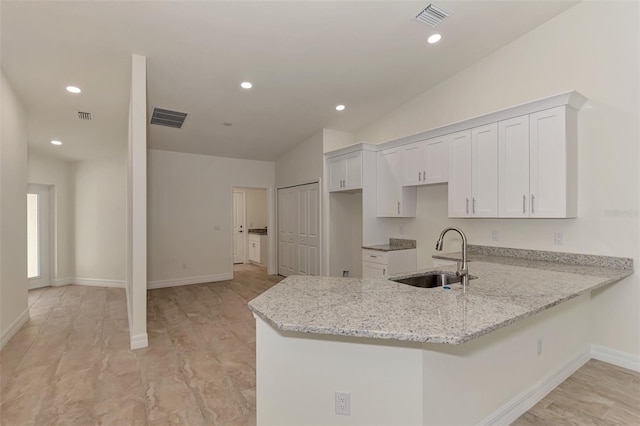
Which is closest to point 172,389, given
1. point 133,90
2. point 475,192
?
point 133,90

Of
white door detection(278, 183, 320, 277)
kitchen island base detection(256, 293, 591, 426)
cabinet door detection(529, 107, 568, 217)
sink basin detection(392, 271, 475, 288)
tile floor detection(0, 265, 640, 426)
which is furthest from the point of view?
white door detection(278, 183, 320, 277)

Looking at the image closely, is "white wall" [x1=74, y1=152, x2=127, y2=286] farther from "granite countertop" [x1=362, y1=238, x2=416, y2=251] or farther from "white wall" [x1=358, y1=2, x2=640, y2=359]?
"white wall" [x1=358, y1=2, x2=640, y2=359]

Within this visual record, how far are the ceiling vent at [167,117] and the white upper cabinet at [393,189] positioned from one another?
3058 millimetres

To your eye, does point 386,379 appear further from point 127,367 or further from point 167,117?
point 167,117

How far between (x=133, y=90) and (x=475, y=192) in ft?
12.4

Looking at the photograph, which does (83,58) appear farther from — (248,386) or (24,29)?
(248,386)

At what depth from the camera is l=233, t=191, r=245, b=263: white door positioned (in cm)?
893

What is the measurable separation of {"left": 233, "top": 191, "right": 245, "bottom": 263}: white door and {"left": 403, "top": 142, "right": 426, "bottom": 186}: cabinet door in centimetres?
592

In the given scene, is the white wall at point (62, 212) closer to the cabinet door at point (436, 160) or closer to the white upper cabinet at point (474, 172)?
the cabinet door at point (436, 160)

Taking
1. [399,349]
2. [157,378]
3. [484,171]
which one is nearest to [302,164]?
[484,171]

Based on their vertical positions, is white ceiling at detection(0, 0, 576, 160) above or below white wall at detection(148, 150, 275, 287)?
above

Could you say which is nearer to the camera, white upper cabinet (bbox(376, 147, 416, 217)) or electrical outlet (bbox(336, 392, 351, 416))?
electrical outlet (bbox(336, 392, 351, 416))

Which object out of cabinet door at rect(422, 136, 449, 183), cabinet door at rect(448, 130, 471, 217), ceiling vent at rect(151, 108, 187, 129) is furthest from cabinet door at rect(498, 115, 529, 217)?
ceiling vent at rect(151, 108, 187, 129)

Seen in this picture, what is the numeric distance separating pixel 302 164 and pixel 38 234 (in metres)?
5.12
